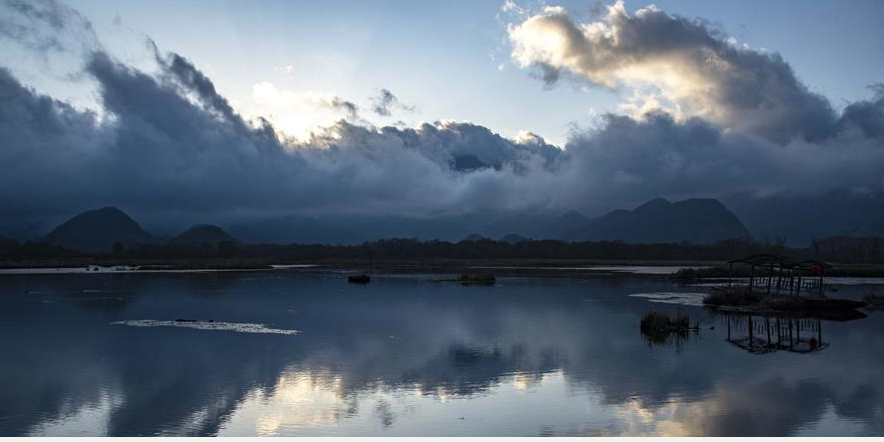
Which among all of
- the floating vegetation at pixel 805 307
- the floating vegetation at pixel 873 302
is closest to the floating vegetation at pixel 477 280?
the floating vegetation at pixel 805 307

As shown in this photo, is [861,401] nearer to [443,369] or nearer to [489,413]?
[489,413]

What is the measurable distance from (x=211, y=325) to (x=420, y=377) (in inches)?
695

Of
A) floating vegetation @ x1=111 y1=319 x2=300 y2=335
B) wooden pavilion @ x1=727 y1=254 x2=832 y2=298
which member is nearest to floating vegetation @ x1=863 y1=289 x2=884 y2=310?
wooden pavilion @ x1=727 y1=254 x2=832 y2=298

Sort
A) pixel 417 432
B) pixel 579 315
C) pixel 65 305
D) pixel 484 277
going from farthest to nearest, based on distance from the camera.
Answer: pixel 484 277, pixel 65 305, pixel 579 315, pixel 417 432

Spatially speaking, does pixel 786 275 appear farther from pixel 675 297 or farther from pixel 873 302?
pixel 675 297

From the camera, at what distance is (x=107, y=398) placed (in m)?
19.5

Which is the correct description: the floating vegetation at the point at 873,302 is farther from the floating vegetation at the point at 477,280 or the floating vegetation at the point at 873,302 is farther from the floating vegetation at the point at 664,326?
the floating vegetation at the point at 477,280

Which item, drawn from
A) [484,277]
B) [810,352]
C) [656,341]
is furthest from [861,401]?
[484,277]

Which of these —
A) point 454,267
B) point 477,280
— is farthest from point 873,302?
point 454,267

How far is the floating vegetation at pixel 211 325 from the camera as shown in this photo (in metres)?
34.0

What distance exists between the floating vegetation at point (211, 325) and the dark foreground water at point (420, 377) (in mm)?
199

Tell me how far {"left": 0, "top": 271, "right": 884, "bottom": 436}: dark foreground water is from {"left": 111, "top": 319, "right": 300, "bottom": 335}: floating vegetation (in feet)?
0.65

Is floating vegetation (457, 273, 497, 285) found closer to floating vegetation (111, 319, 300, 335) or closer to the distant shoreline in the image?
the distant shoreline

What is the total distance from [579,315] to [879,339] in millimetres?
15077
